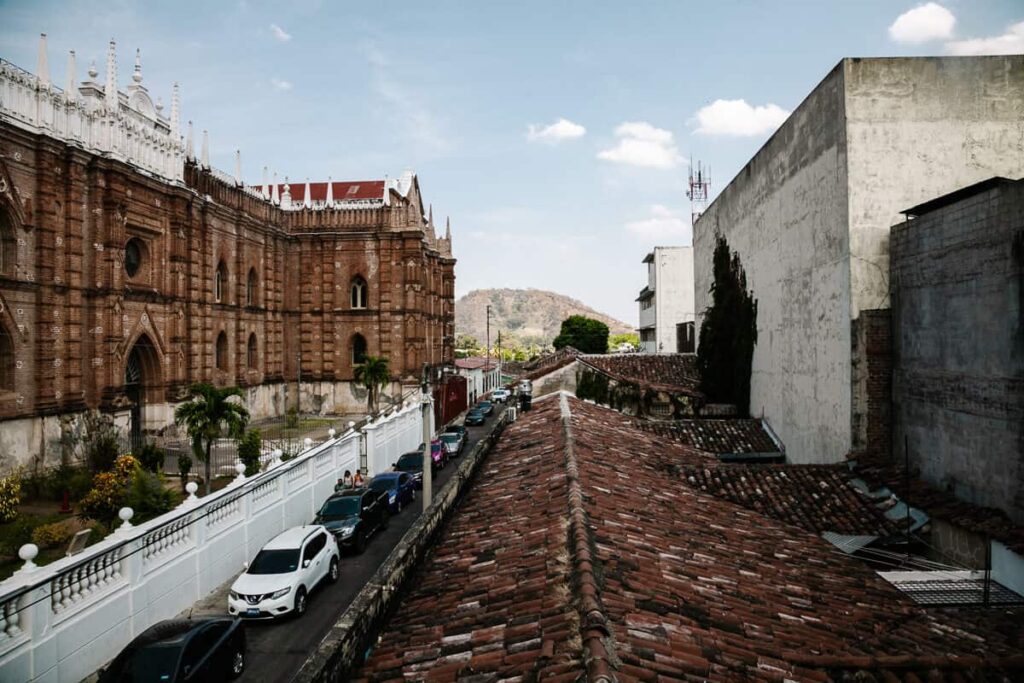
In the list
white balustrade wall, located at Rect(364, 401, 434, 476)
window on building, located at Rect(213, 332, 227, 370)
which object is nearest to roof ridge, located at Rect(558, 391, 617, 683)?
white balustrade wall, located at Rect(364, 401, 434, 476)

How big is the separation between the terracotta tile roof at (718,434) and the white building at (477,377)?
36.2 metres

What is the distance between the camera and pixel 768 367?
63.7ft

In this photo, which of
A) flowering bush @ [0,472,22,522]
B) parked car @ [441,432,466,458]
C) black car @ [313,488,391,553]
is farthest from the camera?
parked car @ [441,432,466,458]

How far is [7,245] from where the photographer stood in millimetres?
21938

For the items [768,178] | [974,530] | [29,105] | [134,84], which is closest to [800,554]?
[974,530]

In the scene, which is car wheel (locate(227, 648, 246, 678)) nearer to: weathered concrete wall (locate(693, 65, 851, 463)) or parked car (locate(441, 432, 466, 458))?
weathered concrete wall (locate(693, 65, 851, 463))

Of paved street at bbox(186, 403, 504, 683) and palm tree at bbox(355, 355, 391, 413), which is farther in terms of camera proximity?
palm tree at bbox(355, 355, 391, 413)

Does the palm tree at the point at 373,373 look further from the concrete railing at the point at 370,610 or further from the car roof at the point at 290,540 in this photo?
the concrete railing at the point at 370,610

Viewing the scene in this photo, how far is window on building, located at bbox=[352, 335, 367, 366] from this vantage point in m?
42.9

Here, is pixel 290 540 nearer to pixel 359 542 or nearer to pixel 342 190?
pixel 359 542

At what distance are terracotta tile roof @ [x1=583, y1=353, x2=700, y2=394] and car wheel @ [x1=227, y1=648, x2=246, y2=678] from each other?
51.6 ft

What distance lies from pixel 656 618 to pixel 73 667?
9.29 meters

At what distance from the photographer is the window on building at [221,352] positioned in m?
35.7

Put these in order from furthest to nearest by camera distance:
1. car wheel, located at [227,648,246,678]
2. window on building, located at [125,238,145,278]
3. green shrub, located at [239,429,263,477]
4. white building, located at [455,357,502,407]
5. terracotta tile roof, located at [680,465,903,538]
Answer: white building, located at [455,357,502,407]
window on building, located at [125,238,145,278]
green shrub, located at [239,429,263,477]
terracotta tile roof, located at [680,465,903,538]
car wheel, located at [227,648,246,678]
